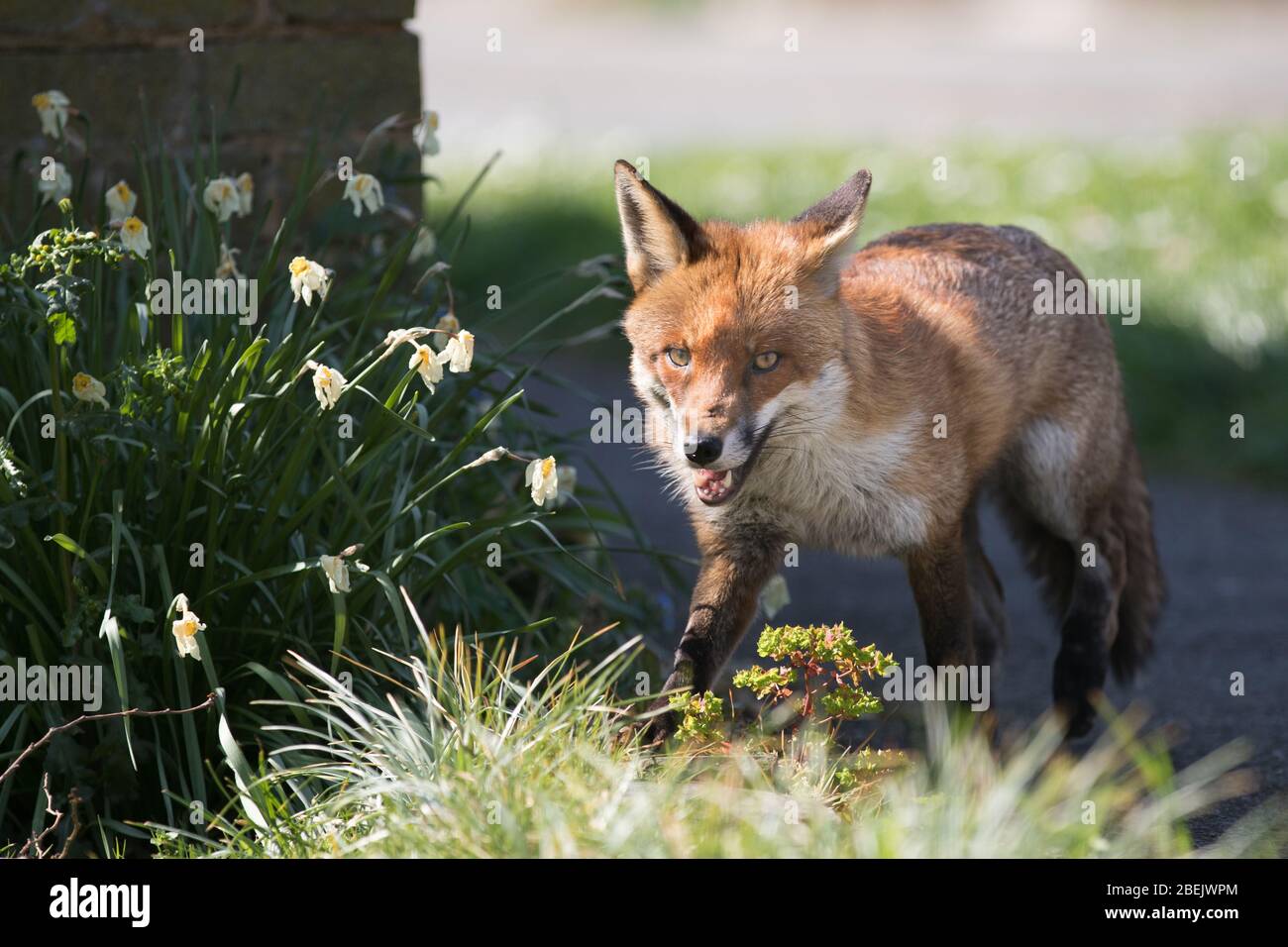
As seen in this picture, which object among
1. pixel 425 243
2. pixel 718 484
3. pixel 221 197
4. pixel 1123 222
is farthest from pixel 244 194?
pixel 1123 222

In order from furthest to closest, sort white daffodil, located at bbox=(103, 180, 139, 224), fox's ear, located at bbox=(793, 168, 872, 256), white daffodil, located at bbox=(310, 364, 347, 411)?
1. white daffodil, located at bbox=(103, 180, 139, 224)
2. fox's ear, located at bbox=(793, 168, 872, 256)
3. white daffodil, located at bbox=(310, 364, 347, 411)

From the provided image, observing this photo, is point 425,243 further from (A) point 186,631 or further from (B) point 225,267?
(A) point 186,631

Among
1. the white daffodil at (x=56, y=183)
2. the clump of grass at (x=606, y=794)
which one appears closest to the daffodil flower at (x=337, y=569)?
the clump of grass at (x=606, y=794)

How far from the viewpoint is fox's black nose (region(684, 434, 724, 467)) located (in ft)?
12.0

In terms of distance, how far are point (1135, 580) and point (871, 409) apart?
5.84 ft

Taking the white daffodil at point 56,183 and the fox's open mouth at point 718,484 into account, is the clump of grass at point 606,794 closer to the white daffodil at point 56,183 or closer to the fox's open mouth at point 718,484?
the fox's open mouth at point 718,484

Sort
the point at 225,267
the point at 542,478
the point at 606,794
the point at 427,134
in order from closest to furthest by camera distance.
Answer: the point at 606,794, the point at 542,478, the point at 225,267, the point at 427,134

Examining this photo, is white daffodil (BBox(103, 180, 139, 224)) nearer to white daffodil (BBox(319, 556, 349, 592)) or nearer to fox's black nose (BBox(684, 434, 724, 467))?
white daffodil (BBox(319, 556, 349, 592))

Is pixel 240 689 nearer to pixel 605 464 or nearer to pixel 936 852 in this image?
pixel 936 852

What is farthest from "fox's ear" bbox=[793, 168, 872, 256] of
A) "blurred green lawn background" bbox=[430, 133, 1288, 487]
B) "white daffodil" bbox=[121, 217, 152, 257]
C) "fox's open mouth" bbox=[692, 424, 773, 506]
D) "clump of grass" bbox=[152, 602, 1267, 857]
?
"blurred green lawn background" bbox=[430, 133, 1288, 487]

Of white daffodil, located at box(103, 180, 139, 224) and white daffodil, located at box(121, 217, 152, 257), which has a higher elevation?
white daffodil, located at box(103, 180, 139, 224)

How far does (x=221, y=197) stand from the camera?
14.6ft

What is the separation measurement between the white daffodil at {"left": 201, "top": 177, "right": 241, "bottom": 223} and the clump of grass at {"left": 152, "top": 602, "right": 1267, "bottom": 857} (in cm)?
143

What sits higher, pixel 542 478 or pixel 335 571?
pixel 542 478
